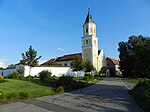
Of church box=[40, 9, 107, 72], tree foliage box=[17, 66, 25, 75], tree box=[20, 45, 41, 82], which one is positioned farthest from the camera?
church box=[40, 9, 107, 72]

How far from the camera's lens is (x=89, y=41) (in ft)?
220

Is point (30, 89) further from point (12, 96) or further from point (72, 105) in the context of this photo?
point (72, 105)

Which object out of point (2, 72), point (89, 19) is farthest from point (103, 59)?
point (2, 72)

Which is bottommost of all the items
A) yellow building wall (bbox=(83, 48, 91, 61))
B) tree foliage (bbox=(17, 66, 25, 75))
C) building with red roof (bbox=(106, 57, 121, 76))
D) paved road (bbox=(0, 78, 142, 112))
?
paved road (bbox=(0, 78, 142, 112))

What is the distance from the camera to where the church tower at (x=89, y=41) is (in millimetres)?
66438

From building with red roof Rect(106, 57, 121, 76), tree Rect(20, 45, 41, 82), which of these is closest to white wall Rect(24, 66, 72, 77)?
tree Rect(20, 45, 41, 82)

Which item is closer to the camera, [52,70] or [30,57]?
[30,57]

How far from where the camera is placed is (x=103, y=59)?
7719 centimetres

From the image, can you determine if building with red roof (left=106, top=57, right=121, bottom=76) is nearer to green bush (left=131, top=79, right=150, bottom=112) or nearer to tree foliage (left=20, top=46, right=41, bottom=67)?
tree foliage (left=20, top=46, right=41, bottom=67)

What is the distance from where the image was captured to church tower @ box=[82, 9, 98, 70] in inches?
2616

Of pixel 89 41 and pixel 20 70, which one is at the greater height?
pixel 89 41

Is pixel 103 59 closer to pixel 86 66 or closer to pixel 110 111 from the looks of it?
pixel 86 66

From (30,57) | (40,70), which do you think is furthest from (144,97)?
(40,70)

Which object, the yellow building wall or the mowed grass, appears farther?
the yellow building wall
